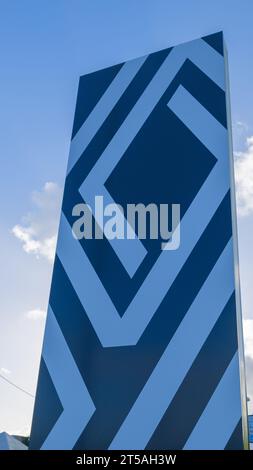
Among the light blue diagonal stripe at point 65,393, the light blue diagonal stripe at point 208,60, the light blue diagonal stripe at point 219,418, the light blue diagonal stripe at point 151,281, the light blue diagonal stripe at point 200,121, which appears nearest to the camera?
the light blue diagonal stripe at point 219,418

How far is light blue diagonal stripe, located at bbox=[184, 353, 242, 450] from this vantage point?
2818 millimetres

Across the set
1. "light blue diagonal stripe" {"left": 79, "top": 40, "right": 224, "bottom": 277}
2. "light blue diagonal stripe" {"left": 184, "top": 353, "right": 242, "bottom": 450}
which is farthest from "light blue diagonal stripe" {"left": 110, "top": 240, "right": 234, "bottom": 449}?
"light blue diagonal stripe" {"left": 79, "top": 40, "right": 224, "bottom": 277}

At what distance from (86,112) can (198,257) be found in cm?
168

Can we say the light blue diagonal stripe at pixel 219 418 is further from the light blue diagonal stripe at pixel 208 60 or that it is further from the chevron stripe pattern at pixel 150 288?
the light blue diagonal stripe at pixel 208 60

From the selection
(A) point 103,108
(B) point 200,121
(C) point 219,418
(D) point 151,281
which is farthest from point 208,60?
(C) point 219,418

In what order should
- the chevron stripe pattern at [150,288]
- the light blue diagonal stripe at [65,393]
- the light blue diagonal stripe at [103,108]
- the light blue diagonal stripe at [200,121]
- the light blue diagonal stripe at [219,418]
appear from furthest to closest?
the light blue diagonal stripe at [103,108], the light blue diagonal stripe at [200,121], the light blue diagonal stripe at [65,393], the chevron stripe pattern at [150,288], the light blue diagonal stripe at [219,418]

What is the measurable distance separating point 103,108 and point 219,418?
2536 mm

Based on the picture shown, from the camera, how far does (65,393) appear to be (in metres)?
3.24

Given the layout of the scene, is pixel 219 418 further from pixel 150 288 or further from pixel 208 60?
pixel 208 60

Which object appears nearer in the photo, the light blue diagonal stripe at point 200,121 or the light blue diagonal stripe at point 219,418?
the light blue diagonal stripe at point 219,418

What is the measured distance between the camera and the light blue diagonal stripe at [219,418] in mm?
2818

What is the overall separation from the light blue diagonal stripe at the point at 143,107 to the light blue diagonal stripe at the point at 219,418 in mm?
1557

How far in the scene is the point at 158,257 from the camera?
337 cm

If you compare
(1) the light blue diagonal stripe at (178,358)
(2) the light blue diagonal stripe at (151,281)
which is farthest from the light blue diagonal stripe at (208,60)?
(1) the light blue diagonal stripe at (178,358)
